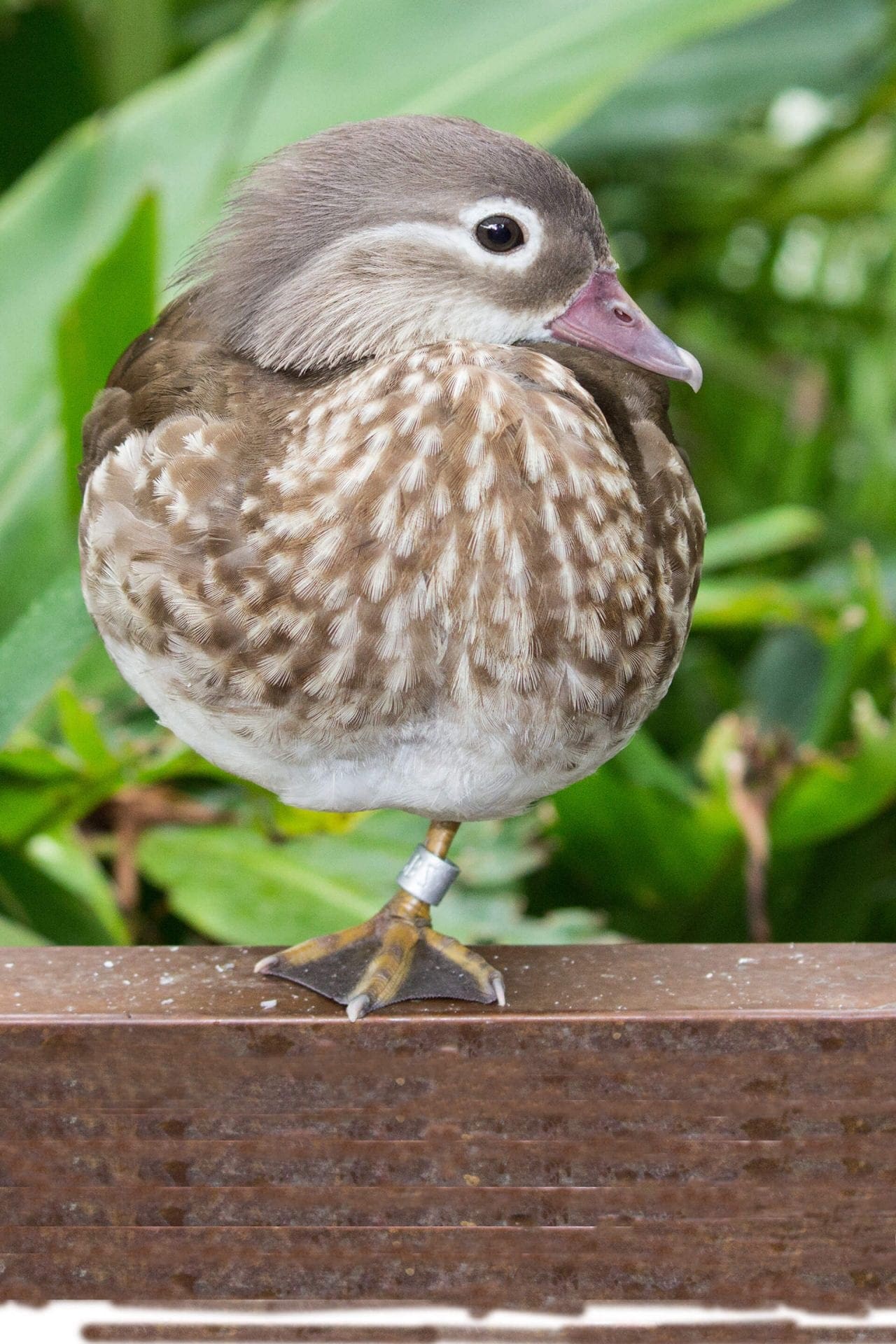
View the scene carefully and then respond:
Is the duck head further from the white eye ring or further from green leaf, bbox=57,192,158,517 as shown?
green leaf, bbox=57,192,158,517

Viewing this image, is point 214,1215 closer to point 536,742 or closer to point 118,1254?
point 118,1254

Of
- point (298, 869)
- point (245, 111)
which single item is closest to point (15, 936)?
point (298, 869)

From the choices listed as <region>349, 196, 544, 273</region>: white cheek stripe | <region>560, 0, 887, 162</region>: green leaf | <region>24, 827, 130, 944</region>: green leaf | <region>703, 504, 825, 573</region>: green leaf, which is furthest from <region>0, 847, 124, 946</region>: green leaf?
<region>560, 0, 887, 162</region>: green leaf

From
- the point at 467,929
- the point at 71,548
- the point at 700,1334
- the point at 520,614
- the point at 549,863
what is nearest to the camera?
the point at 520,614

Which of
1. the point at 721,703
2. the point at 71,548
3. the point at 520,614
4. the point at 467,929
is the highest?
the point at 520,614

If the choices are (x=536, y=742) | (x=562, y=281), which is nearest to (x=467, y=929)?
(x=536, y=742)
